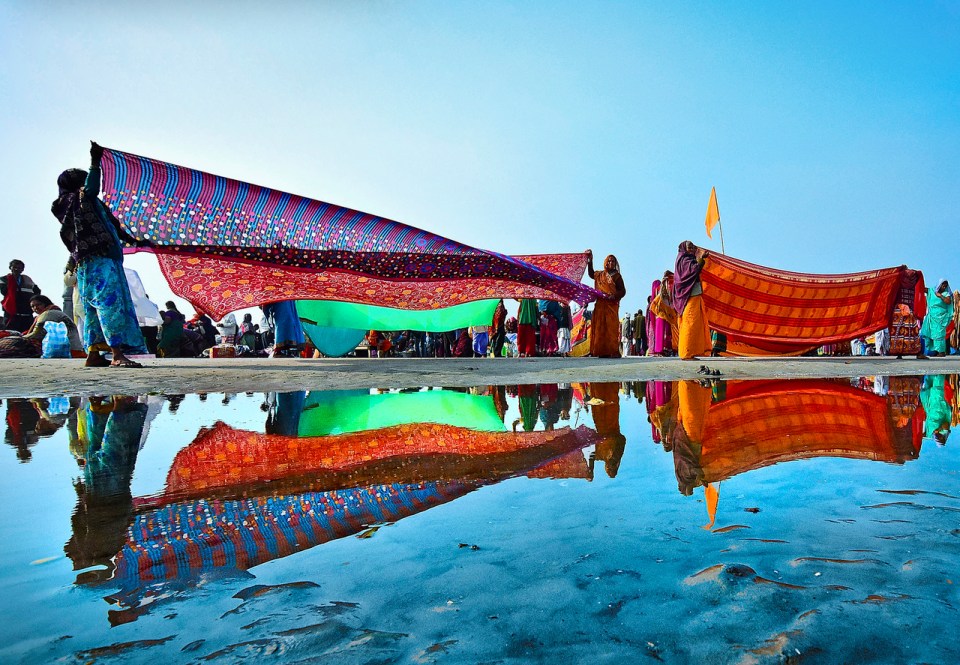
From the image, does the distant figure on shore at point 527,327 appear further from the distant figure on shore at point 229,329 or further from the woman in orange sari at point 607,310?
the distant figure on shore at point 229,329

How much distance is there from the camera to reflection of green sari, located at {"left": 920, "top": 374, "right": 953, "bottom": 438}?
9.89ft

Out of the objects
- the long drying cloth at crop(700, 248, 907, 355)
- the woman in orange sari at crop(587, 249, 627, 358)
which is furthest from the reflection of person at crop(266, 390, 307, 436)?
the long drying cloth at crop(700, 248, 907, 355)

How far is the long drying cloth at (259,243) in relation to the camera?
693 cm

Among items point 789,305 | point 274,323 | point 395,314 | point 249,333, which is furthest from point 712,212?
point 249,333

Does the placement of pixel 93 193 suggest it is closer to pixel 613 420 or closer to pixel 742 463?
pixel 613 420

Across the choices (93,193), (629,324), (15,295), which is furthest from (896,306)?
(15,295)

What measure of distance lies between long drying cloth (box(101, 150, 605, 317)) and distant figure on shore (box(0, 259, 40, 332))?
499 centimetres

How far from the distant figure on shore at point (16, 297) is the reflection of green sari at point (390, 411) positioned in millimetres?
8733

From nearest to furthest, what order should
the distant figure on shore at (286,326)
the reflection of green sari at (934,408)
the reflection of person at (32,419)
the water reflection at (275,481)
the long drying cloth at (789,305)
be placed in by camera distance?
the water reflection at (275,481) → the reflection of person at (32,419) → the reflection of green sari at (934,408) → the long drying cloth at (789,305) → the distant figure on shore at (286,326)

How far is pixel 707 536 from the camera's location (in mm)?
1327

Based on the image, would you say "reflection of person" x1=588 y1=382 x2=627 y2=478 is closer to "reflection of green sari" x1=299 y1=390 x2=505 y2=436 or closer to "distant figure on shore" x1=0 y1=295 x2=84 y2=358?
"reflection of green sari" x1=299 y1=390 x2=505 y2=436

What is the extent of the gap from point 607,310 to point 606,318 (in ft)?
0.60

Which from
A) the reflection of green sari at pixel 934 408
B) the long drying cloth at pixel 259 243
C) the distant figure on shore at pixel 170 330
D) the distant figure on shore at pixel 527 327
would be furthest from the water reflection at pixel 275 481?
the distant figure on shore at pixel 527 327

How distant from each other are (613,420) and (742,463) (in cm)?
126
